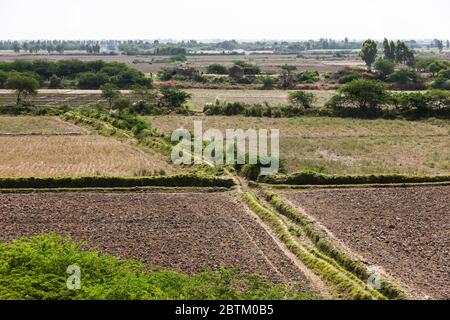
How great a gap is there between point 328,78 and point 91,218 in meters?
78.6

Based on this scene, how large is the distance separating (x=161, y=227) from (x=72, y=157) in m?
15.0

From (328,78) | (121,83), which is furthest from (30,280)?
(328,78)

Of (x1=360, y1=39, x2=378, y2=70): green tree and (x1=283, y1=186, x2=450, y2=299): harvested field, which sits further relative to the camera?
(x1=360, y1=39, x2=378, y2=70): green tree

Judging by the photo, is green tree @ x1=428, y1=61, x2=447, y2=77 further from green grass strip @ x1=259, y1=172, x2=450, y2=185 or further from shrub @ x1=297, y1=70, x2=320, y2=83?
green grass strip @ x1=259, y1=172, x2=450, y2=185

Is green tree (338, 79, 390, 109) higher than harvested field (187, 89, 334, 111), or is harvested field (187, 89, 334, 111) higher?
green tree (338, 79, 390, 109)

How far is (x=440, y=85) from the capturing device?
82.3 m

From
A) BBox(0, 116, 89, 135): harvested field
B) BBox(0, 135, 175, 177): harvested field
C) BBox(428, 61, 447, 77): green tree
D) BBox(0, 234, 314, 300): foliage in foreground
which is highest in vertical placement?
BBox(428, 61, 447, 77): green tree

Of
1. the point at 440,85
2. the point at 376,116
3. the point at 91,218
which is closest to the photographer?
the point at 91,218

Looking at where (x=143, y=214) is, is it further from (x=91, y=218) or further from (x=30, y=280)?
(x=30, y=280)

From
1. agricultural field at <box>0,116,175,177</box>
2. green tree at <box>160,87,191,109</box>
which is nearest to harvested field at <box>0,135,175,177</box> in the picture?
agricultural field at <box>0,116,175,177</box>

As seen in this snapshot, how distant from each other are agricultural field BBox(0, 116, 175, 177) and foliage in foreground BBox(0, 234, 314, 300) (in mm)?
15809

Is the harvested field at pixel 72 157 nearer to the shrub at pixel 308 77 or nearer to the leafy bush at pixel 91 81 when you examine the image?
the leafy bush at pixel 91 81

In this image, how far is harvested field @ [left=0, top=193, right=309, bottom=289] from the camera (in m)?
18.7
